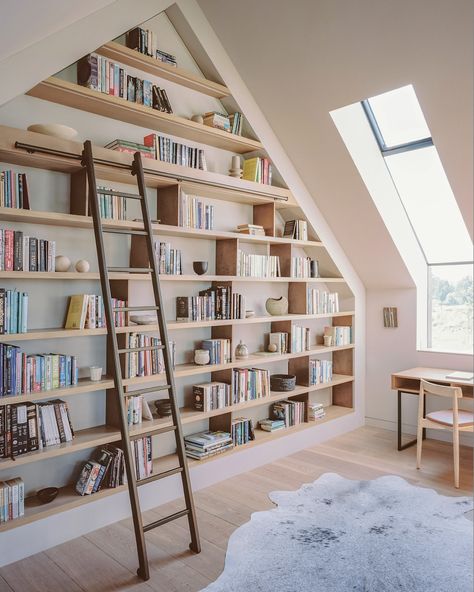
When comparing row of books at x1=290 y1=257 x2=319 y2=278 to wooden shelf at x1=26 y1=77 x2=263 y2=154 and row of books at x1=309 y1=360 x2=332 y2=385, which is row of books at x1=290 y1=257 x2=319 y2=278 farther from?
wooden shelf at x1=26 y1=77 x2=263 y2=154

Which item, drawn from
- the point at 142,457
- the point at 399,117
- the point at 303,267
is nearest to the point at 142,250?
the point at 142,457

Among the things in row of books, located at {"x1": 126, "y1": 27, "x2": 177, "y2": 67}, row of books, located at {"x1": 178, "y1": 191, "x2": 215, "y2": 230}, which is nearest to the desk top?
row of books, located at {"x1": 178, "y1": 191, "x2": 215, "y2": 230}

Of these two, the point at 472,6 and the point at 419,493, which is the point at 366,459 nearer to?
the point at 419,493

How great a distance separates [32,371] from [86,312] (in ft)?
1.54

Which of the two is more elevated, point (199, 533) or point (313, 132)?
point (313, 132)

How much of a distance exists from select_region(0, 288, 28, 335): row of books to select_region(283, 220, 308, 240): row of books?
8.57 ft

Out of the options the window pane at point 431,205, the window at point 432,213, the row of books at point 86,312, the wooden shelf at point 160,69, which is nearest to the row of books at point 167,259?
the row of books at point 86,312

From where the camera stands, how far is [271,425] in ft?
14.6

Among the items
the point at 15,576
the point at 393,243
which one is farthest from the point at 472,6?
the point at 15,576

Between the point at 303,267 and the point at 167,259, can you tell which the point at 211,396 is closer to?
the point at 167,259

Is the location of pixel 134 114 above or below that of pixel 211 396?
above

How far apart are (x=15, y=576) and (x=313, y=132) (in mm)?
3779

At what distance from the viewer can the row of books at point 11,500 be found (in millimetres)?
2676

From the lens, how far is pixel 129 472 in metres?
2.70
